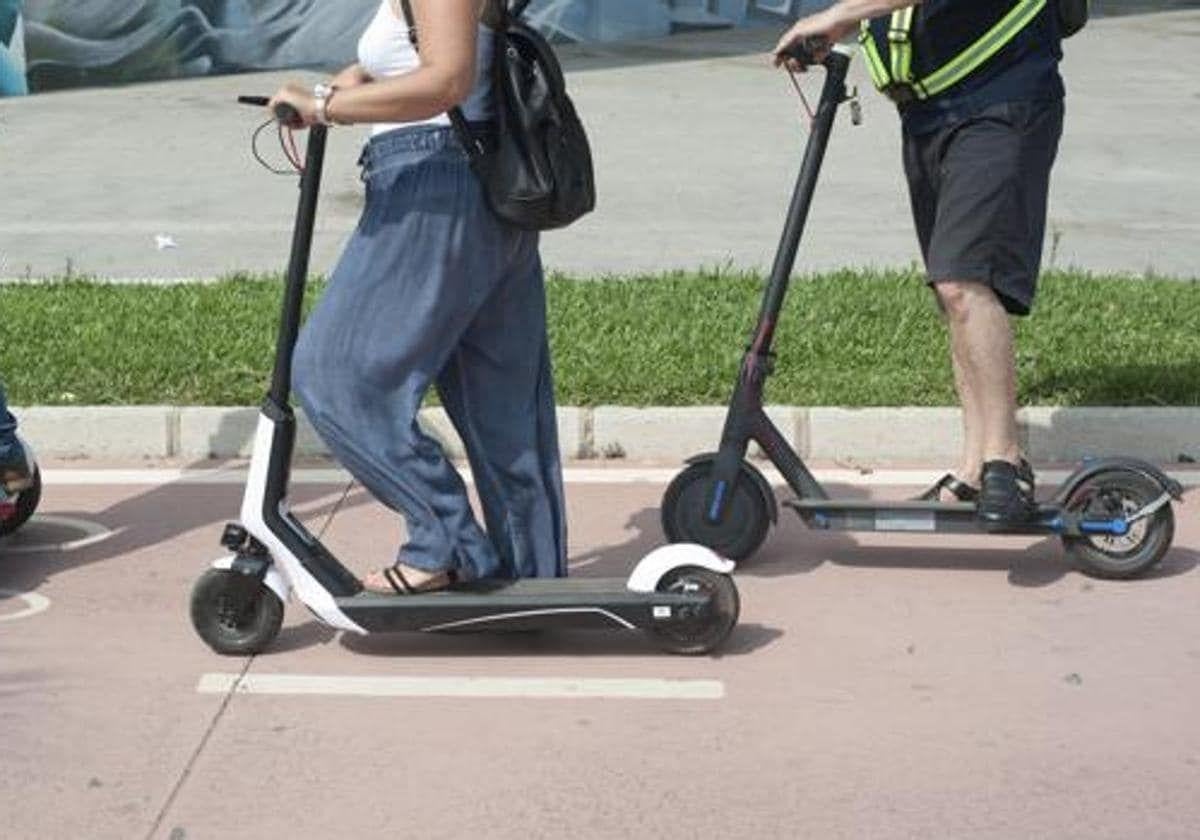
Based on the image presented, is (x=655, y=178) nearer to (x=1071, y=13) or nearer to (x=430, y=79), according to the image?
(x=1071, y=13)

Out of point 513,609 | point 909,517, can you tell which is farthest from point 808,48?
point 513,609

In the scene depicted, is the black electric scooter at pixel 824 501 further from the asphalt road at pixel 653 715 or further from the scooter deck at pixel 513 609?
the scooter deck at pixel 513 609

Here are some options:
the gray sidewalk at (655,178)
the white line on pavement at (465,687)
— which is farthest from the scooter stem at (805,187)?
the gray sidewalk at (655,178)

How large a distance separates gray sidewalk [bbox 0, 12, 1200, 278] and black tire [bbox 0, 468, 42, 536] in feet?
13.8

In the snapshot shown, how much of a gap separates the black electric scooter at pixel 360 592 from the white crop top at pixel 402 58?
31 cm

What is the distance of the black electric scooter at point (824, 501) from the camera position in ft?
19.9

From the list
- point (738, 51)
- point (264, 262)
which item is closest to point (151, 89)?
point (738, 51)


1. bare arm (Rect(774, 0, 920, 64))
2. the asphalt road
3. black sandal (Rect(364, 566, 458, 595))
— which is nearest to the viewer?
the asphalt road

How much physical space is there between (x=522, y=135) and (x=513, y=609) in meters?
1.03

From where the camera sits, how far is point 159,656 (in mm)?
5598

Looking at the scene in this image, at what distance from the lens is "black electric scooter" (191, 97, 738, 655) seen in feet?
17.6

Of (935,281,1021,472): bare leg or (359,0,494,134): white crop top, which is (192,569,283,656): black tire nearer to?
(359,0,494,134): white crop top

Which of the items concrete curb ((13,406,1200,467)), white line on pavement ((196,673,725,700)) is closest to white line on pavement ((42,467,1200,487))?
concrete curb ((13,406,1200,467))

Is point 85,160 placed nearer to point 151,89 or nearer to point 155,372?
point 151,89
